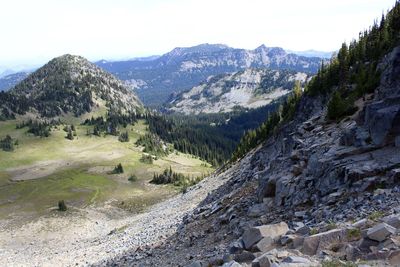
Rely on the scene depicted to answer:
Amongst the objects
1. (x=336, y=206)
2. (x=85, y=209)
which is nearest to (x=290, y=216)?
(x=336, y=206)

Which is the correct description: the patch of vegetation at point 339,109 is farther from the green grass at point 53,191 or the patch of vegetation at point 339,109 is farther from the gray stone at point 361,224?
the green grass at point 53,191

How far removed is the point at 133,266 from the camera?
32.5 m

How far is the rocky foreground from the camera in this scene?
16969 millimetres

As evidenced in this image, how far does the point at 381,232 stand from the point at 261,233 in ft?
21.6

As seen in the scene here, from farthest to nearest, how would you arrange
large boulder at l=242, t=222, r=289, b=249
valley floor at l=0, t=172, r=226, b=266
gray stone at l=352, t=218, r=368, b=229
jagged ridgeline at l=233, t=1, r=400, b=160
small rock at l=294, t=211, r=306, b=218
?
valley floor at l=0, t=172, r=226, b=266, jagged ridgeline at l=233, t=1, r=400, b=160, small rock at l=294, t=211, r=306, b=218, large boulder at l=242, t=222, r=289, b=249, gray stone at l=352, t=218, r=368, b=229

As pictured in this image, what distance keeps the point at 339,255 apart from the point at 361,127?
55.7ft

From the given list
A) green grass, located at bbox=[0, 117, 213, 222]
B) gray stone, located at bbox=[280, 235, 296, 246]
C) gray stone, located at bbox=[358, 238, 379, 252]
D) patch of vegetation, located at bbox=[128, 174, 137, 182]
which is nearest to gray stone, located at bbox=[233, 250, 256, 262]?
gray stone, located at bbox=[280, 235, 296, 246]

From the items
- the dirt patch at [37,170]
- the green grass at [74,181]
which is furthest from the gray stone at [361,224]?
the dirt patch at [37,170]

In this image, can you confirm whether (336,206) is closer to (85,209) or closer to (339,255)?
(339,255)

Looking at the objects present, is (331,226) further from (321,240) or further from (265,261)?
(265,261)

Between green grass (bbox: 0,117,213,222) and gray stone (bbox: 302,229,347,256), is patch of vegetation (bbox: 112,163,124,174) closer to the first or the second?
green grass (bbox: 0,117,213,222)

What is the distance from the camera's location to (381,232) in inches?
644

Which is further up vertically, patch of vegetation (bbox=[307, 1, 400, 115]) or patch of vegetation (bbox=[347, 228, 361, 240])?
patch of vegetation (bbox=[307, 1, 400, 115])

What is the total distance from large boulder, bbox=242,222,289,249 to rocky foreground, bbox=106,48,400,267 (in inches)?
2.1
